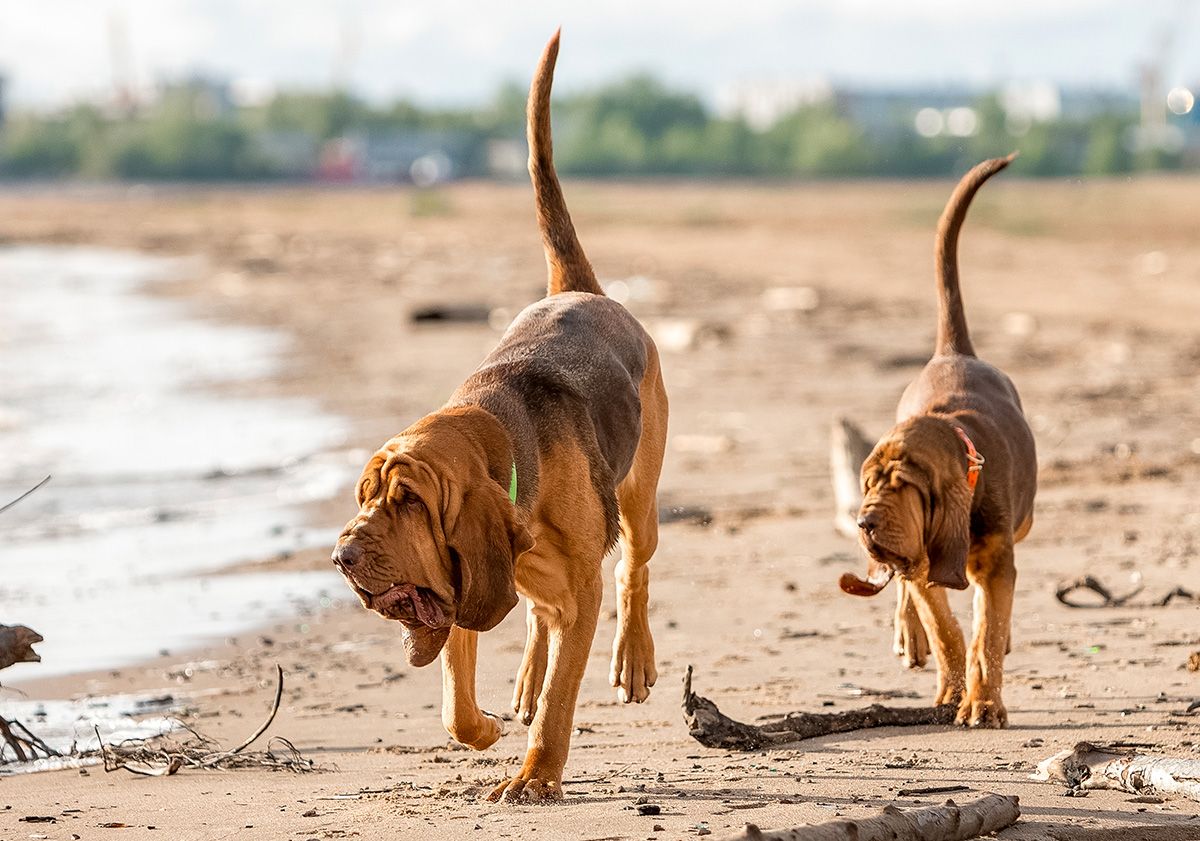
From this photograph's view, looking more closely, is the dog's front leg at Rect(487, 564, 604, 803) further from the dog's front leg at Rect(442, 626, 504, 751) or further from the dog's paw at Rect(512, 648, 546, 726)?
the dog's paw at Rect(512, 648, 546, 726)

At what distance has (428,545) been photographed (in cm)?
454

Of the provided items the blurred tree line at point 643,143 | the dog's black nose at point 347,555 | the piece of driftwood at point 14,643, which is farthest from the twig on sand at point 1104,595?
the blurred tree line at point 643,143

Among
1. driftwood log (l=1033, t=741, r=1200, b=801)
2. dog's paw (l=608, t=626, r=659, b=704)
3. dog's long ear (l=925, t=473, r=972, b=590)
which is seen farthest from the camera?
dog's paw (l=608, t=626, r=659, b=704)

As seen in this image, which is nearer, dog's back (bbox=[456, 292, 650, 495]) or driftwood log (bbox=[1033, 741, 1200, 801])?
driftwood log (bbox=[1033, 741, 1200, 801])

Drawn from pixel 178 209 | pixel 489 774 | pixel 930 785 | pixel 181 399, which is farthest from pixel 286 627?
pixel 178 209

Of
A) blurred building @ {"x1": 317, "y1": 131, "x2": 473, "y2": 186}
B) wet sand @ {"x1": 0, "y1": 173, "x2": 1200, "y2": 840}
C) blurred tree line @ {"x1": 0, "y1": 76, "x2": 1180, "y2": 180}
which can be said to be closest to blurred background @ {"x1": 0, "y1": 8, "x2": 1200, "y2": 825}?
wet sand @ {"x1": 0, "y1": 173, "x2": 1200, "y2": 840}

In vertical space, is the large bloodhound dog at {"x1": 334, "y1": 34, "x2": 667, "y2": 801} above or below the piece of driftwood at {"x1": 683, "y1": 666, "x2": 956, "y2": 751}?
above

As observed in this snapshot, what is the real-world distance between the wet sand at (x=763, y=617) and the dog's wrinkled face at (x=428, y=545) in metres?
0.59

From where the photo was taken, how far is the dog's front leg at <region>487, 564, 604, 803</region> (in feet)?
16.8

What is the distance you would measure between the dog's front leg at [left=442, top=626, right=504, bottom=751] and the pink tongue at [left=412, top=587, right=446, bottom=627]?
2.45ft

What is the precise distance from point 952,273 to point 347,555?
3628 mm

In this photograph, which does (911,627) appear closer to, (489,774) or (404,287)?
(489,774)

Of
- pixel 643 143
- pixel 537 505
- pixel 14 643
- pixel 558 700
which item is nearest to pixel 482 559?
pixel 537 505

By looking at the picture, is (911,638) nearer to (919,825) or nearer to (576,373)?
(576,373)
